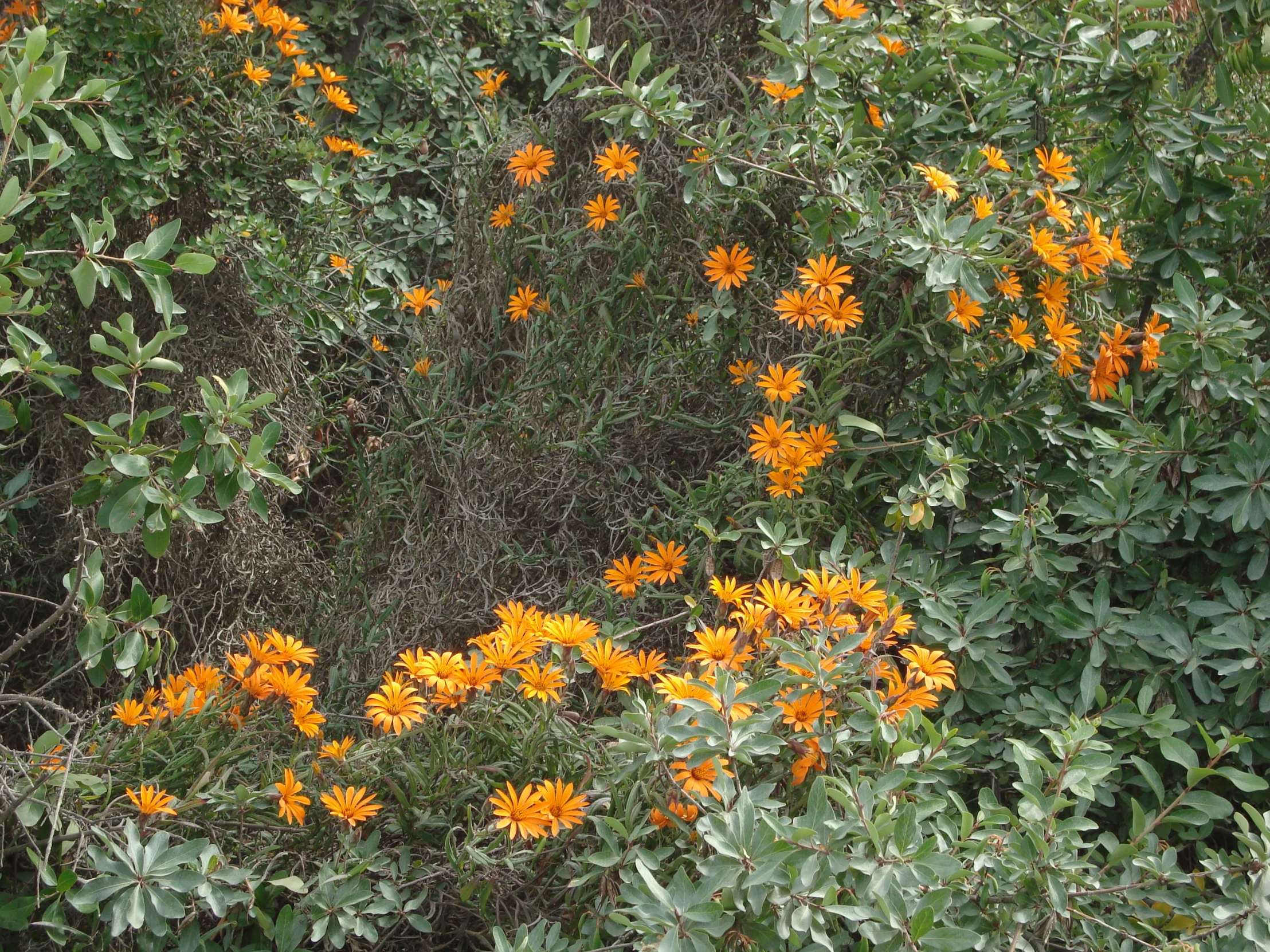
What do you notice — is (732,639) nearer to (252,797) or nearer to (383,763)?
(383,763)

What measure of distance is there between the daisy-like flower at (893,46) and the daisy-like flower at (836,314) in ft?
1.94

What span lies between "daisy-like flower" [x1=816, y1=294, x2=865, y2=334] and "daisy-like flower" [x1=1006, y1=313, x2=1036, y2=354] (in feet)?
0.92

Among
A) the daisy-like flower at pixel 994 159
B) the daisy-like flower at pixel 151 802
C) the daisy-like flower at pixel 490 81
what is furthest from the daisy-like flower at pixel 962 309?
the daisy-like flower at pixel 490 81

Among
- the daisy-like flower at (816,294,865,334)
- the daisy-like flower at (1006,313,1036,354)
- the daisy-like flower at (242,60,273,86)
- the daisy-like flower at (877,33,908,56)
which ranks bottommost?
the daisy-like flower at (1006,313,1036,354)

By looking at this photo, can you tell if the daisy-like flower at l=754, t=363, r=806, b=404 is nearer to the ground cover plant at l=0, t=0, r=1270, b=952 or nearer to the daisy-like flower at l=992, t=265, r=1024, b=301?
the ground cover plant at l=0, t=0, r=1270, b=952

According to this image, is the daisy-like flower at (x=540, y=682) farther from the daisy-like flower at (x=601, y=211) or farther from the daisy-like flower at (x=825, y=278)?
the daisy-like flower at (x=601, y=211)

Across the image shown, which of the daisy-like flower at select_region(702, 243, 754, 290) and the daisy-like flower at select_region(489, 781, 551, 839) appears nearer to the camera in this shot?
the daisy-like flower at select_region(489, 781, 551, 839)

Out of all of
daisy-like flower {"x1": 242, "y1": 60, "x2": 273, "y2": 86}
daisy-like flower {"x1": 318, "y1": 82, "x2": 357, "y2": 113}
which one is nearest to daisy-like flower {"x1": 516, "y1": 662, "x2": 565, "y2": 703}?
daisy-like flower {"x1": 242, "y1": 60, "x2": 273, "y2": 86}

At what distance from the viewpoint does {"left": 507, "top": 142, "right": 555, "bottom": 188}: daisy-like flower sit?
2.49 meters

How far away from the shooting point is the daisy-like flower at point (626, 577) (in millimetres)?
2113

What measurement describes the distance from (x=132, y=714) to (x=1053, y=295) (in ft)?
5.68

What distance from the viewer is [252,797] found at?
1650mm

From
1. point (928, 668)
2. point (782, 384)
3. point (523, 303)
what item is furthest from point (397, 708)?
point (523, 303)

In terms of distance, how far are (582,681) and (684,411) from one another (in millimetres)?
634
